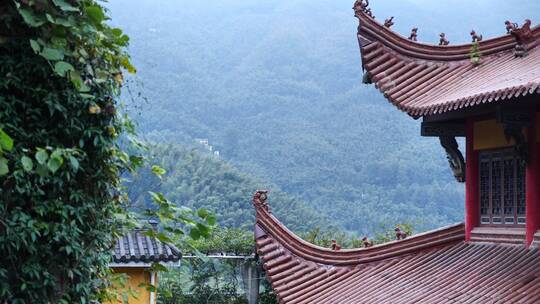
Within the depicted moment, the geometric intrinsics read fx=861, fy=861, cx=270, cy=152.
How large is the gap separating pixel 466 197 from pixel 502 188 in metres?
0.48

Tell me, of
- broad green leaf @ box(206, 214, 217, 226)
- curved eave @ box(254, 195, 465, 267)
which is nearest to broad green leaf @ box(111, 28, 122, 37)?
broad green leaf @ box(206, 214, 217, 226)

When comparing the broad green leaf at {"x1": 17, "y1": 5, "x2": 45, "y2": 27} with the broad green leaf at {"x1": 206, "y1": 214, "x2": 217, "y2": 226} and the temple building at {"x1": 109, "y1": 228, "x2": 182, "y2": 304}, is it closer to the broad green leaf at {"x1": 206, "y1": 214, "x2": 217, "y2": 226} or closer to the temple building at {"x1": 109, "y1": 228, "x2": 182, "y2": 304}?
the broad green leaf at {"x1": 206, "y1": 214, "x2": 217, "y2": 226}

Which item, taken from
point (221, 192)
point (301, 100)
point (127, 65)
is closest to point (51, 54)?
point (127, 65)

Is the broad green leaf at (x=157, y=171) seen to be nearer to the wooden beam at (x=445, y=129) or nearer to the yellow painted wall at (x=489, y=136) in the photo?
the yellow painted wall at (x=489, y=136)

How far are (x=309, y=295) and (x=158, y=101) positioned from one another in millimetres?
52233

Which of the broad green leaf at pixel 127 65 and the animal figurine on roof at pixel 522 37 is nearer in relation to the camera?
the broad green leaf at pixel 127 65

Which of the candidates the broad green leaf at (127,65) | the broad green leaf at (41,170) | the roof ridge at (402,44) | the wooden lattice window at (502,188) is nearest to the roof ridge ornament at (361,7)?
the roof ridge at (402,44)

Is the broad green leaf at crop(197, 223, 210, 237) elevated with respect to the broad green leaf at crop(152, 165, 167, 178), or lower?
lower

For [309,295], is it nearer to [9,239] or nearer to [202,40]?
[9,239]

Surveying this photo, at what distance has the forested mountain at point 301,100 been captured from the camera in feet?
164

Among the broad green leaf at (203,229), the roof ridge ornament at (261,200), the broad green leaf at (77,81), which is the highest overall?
the broad green leaf at (77,81)

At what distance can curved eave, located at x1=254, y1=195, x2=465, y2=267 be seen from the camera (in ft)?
26.5

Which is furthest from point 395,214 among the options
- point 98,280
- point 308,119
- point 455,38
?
point 98,280

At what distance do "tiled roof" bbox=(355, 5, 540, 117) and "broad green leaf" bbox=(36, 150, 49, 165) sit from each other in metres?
4.06
